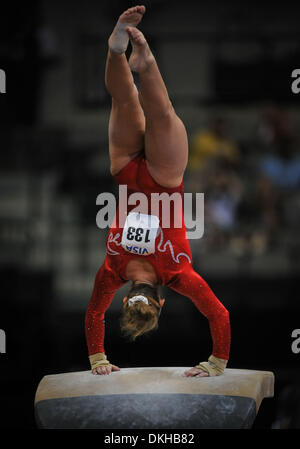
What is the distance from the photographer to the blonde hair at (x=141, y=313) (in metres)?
3.07

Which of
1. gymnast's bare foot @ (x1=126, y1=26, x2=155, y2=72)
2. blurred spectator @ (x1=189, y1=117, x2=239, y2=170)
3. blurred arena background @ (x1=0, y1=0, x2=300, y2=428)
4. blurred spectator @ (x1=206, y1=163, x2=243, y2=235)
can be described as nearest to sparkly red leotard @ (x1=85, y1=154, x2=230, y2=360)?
gymnast's bare foot @ (x1=126, y1=26, x2=155, y2=72)

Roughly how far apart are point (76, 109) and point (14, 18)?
3.12 ft

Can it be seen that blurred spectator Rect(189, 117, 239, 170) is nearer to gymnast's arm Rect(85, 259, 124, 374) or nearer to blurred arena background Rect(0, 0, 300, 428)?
blurred arena background Rect(0, 0, 300, 428)

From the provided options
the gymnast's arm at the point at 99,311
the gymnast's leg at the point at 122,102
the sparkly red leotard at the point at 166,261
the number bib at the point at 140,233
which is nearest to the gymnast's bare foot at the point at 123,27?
the gymnast's leg at the point at 122,102

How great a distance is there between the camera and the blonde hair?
3.07 metres

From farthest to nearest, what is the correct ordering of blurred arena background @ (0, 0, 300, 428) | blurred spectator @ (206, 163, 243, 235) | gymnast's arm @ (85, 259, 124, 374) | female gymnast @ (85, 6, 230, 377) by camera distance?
blurred arena background @ (0, 0, 300, 428) → blurred spectator @ (206, 163, 243, 235) → gymnast's arm @ (85, 259, 124, 374) → female gymnast @ (85, 6, 230, 377)

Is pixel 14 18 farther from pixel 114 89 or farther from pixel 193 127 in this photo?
pixel 114 89

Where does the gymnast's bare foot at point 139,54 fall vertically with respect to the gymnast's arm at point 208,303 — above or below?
above

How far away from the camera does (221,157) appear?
5.40 m

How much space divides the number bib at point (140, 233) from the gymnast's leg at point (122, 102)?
0.27m

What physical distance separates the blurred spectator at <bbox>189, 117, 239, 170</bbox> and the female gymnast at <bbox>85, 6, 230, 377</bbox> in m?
2.14

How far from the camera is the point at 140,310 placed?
3068mm

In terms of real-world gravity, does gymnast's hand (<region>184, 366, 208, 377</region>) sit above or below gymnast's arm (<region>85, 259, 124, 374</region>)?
below

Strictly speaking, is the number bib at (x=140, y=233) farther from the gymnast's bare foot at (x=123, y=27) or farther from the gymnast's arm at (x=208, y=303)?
the gymnast's bare foot at (x=123, y=27)
